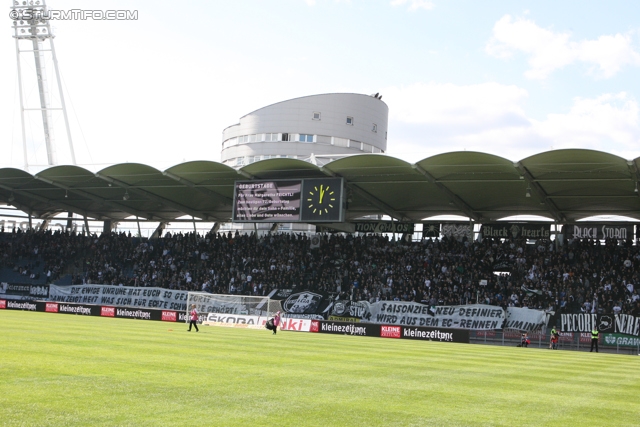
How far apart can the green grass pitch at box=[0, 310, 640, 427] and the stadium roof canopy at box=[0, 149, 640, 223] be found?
21365mm

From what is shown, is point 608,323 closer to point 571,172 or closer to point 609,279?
point 609,279

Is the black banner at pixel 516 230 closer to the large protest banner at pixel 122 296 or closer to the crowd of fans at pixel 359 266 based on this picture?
the crowd of fans at pixel 359 266

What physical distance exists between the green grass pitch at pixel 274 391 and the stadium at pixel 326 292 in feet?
0.21

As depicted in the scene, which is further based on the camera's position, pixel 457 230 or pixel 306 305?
pixel 457 230

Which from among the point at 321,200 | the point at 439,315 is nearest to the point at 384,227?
the point at 321,200

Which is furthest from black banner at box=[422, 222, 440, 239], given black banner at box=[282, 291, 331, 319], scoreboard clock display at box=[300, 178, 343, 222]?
scoreboard clock display at box=[300, 178, 343, 222]

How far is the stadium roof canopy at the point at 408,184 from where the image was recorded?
125 ft

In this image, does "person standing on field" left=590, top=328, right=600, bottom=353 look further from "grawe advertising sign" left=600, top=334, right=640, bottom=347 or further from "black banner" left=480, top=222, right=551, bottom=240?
"black banner" left=480, top=222, right=551, bottom=240

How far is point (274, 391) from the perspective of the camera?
1084cm

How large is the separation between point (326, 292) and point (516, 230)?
14392 millimetres

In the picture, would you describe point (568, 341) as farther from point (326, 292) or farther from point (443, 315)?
point (326, 292)

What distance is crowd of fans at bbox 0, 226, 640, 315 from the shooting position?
41531 millimetres

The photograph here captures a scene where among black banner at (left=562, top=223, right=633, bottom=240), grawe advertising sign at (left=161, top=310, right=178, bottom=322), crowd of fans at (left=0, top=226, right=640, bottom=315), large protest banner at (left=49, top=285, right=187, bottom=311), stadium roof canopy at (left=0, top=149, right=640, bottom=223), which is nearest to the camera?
stadium roof canopy at (left=0, top=149, right=640, bottom=223)

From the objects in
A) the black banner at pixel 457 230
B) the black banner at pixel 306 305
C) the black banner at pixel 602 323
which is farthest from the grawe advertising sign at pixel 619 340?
the black banner at pixel 306 305
